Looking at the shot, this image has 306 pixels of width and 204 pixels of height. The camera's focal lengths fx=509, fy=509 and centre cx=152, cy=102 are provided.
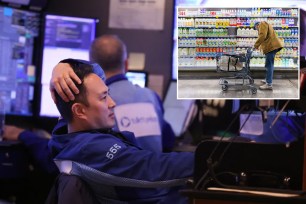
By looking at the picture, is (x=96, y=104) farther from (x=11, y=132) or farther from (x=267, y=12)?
(x=11, y=132)

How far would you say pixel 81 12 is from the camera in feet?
10.6

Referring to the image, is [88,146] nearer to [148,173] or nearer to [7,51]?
[148,173]

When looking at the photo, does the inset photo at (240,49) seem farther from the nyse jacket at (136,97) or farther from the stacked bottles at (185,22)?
the nyse jacket at (136,97)

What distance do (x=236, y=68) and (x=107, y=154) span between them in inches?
15.0

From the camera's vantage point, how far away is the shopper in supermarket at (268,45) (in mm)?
937

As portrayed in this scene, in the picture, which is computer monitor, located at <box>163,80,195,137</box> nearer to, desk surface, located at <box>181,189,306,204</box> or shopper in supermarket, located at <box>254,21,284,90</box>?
shopper in supermarket, located at <box>254,21,284,90</box>

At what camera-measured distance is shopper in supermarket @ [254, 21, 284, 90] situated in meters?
0.94

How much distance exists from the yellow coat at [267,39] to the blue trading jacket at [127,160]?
27cm

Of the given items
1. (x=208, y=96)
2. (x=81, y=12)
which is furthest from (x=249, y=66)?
(x=81, y=12)

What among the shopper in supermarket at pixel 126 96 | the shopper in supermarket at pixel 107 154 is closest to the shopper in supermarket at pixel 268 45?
the shopper in supermarket at pixel 107 154

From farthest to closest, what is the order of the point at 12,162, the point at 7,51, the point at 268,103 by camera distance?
the point at 7,51 → the point at 12,162 → the point at 268,103

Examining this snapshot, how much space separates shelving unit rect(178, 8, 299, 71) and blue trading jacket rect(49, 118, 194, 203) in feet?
0.76

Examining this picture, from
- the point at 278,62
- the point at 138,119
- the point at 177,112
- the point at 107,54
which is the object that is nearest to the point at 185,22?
the point at 278,62

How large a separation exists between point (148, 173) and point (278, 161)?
0.30m
